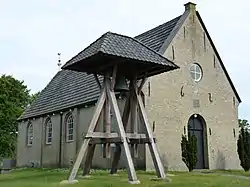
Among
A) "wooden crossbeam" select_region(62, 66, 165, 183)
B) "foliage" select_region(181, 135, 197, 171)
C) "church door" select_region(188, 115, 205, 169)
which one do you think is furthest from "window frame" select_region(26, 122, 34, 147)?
"wooden crossbeam" select_region(62, 66, 165, 183)

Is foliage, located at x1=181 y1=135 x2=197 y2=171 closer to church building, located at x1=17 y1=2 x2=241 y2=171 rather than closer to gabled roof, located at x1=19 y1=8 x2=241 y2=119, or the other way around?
church building, located at x1=17 y1=2 x2=241 y2=171

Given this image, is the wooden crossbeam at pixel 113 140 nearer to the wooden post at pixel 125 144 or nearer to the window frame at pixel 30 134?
the wooden post at pixel 125 144

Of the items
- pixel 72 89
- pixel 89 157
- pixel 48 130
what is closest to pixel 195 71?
pixel 72 89

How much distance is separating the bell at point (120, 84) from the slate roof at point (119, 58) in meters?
0.25

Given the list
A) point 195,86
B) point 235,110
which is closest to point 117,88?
point 195,86

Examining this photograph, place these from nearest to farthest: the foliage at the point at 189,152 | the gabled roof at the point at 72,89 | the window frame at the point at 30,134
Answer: the foliage at the point at 189,152 → the gabled roof at the point at 72,89 → the window frame at the point at 30,134

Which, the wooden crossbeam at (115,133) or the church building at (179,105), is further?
the church building at (179,105)

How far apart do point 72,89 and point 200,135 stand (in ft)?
32.5

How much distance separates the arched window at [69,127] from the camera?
87.2ft

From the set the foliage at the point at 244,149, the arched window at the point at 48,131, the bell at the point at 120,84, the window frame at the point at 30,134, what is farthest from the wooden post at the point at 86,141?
the window frame at the point at 30,134

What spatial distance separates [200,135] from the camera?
78.4ft

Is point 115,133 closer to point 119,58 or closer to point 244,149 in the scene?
point 119,58

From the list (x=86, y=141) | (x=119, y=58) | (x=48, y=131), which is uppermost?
(x=119, y=58)

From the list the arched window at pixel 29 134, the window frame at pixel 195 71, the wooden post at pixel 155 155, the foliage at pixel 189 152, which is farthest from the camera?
the arched window at pixel 29 134
